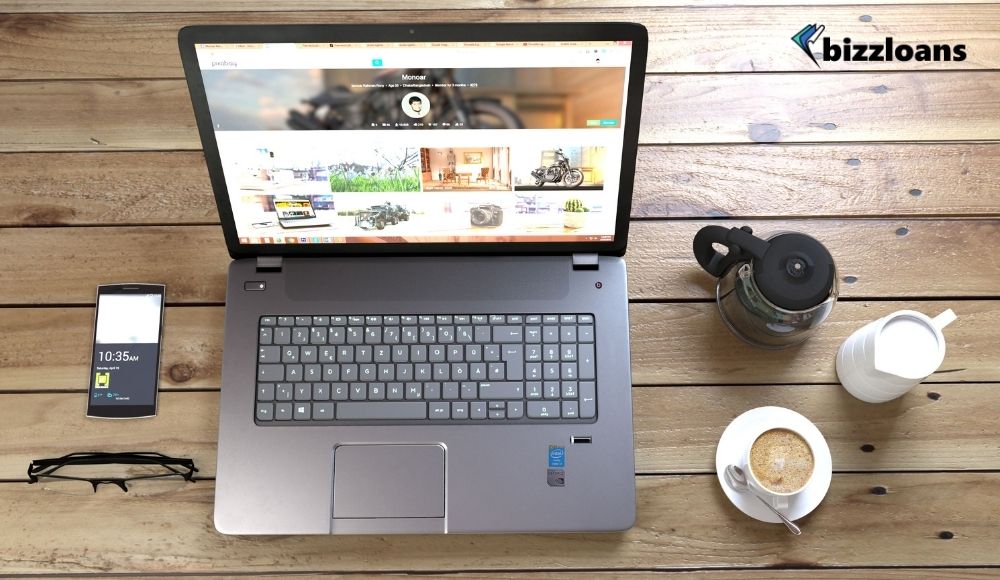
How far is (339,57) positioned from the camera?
Result: 82 cm

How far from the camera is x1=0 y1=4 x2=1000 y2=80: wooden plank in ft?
3.63

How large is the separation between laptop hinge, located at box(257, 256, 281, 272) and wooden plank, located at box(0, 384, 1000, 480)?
0.20 meters

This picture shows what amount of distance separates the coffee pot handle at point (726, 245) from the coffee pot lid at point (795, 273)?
0.01 m

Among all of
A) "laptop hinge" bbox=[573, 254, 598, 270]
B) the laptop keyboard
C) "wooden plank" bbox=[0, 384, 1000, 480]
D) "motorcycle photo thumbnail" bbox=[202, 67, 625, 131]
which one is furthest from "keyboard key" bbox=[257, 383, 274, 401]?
"laptop hinge" bbox=[573, 254, 598, 270]

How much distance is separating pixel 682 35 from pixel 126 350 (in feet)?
3.07

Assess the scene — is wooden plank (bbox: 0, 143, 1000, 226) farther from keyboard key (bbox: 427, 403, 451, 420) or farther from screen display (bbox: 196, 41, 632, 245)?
keyboard key (bbox: 427, 403, 451, 420)

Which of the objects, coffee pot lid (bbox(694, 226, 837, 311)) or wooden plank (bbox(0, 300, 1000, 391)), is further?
wooden plank (bbox(0, 300, 1000, 391))

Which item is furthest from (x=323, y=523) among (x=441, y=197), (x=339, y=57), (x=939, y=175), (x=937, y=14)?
(x=937, y=14)

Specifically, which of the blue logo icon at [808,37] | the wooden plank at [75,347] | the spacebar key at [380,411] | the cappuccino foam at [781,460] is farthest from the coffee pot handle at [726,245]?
the wooden plank at [75,347]

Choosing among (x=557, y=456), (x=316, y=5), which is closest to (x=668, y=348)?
(x=557, y=456)

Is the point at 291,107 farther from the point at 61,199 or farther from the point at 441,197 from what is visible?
the point at 61,199

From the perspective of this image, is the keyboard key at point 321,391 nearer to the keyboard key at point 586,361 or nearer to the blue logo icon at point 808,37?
the keyboard key at point 586,361

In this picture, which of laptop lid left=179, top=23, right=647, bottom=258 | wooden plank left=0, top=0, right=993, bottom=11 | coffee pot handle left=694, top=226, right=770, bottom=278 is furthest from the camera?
wooden plank left=0, top=0, right=993, bottom=11

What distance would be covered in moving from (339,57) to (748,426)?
0.70 meters
